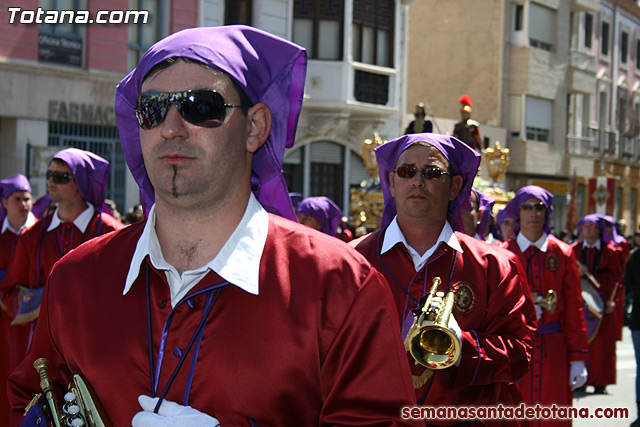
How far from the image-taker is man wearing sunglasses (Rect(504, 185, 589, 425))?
23.5 ft

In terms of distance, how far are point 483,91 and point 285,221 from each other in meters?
32.7

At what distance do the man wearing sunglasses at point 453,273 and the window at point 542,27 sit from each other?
32151 mm

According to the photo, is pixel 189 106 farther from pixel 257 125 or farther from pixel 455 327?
pixel 455 327

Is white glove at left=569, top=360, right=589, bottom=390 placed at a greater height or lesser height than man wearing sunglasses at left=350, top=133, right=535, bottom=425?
lesser

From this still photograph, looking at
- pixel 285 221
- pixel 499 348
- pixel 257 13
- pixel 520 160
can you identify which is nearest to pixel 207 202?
pixel 285 221

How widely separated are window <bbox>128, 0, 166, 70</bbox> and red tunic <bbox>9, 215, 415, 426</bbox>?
692 inches

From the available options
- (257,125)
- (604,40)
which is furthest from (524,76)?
(257,125)

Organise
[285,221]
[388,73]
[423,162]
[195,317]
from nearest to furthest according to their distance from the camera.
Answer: [195,317], [285,221], [423,162], [388,73]

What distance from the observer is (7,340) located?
8.23 m

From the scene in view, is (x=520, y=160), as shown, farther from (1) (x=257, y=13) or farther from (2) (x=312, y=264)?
(2) (x=312, y=264)

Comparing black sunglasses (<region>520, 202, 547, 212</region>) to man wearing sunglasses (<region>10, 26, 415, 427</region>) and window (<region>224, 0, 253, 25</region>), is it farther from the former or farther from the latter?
window (<region>224, 0, 253, 25</region>)

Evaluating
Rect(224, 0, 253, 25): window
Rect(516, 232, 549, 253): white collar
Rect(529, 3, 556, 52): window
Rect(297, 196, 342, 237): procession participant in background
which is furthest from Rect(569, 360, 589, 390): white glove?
Rect(529, 3, 556, 52): window

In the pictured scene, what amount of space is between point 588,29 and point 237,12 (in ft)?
76.3

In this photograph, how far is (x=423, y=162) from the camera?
16.2 ft
